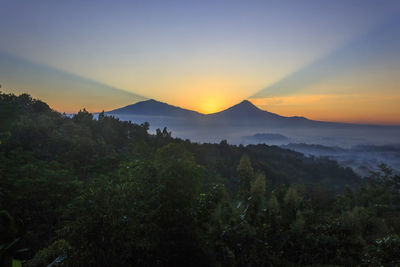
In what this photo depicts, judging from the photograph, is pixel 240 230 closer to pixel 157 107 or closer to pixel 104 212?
pixel 104 212

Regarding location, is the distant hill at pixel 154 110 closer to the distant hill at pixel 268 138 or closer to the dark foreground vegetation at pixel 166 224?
the distant hill at pixel 268 138

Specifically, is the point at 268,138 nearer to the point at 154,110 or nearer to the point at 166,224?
the point at 154,110

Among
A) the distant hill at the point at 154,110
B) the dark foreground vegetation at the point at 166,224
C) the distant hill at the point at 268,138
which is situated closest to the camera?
the dark foreground vegetation at the point at 166,224

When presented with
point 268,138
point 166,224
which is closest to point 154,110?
point 268,138

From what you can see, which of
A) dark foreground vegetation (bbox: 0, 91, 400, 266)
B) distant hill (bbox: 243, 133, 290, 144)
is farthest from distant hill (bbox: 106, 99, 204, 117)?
dark foreground vegetation (bbox: 0, 91, 400, 266)

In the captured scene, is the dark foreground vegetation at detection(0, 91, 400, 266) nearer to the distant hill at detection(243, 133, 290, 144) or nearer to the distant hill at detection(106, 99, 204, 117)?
the distant hill at detection(106, 99, 204, 117)

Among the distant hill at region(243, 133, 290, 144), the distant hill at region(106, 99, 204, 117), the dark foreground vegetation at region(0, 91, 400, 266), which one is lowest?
the distant hill at region(243, 133, 290, 144)

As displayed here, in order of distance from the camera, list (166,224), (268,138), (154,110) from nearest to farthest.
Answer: (166,224) → (154,110) → (268,138)

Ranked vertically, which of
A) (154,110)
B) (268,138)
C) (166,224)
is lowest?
(268,138)

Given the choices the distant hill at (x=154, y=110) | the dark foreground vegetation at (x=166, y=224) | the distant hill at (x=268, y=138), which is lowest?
the distant hill at (x=268, y=138)

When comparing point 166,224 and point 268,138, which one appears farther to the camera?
point 268,138

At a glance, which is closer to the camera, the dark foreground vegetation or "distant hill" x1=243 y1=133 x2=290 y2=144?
the dark foreground vegetation

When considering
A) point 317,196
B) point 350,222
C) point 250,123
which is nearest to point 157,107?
point 250,123

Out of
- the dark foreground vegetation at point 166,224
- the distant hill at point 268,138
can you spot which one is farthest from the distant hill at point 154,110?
the dark foreground vegetation at point 166,224
